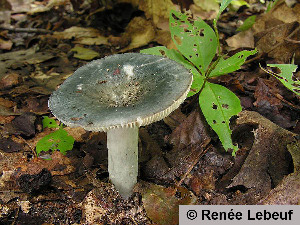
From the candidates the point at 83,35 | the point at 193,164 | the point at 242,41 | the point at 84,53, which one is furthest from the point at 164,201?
the point at 83,35

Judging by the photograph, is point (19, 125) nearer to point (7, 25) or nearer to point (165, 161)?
point (165, 161)

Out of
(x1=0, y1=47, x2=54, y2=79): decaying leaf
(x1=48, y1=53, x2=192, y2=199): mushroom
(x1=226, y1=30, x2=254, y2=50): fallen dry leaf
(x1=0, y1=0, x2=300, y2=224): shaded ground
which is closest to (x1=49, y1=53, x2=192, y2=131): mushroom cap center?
(x1=48, y1=53, x2=192, y2=199): mushroom

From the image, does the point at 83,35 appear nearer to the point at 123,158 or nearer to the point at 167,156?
the point at 167,156

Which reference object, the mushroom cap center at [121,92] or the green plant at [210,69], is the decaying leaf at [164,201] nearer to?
the green plant at [210,69]

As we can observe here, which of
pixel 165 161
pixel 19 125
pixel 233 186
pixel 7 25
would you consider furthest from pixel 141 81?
pixel 7 25

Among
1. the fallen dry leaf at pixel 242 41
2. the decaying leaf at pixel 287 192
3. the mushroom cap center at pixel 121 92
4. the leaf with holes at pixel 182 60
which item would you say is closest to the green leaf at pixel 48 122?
the mushroom cap center at pixel 121 92

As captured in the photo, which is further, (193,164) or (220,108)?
(193,164)
